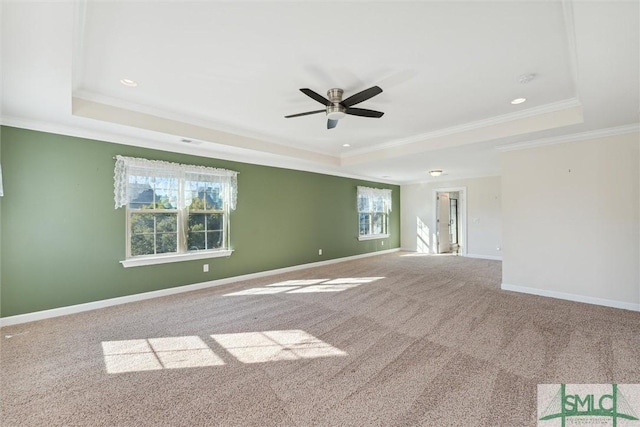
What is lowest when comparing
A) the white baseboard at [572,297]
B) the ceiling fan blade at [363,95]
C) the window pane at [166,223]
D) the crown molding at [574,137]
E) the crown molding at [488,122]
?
the white baseboard at [572,297]

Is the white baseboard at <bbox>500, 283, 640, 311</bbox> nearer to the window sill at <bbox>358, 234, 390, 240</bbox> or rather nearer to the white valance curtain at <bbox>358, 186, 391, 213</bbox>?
the window sill at <bbox>358, 234, 390, 240</bbox>

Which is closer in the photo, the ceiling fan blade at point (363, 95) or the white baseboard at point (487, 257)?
the ceiling fan blade at point (363, 95)

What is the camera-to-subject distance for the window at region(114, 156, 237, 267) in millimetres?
4031

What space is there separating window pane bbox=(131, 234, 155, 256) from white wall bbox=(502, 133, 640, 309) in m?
5.66

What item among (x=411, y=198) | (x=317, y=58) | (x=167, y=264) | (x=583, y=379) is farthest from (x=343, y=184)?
(x=583, y=379)

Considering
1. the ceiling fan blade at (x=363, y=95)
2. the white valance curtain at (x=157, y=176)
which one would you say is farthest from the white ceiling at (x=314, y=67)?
the white valance curtain at (x=157, y=176)

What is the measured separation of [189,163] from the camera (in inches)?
181

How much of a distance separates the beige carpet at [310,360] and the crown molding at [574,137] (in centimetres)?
229

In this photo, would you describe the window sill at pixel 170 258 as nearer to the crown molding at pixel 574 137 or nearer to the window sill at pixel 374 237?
the window sill at pixel 374 237

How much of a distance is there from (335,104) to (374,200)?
5.80m

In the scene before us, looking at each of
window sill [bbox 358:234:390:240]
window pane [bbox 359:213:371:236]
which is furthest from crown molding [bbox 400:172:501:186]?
window pane [bbox 359:213:371:236]

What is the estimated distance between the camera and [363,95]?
2666 mm

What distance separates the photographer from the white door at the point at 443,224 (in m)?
8.73

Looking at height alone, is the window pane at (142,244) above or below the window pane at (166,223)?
below
